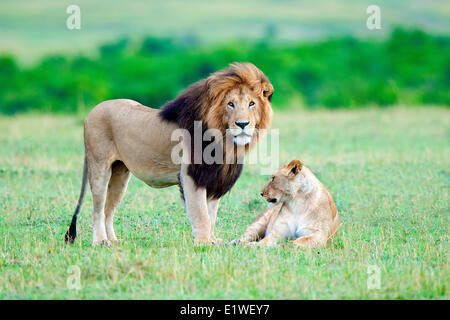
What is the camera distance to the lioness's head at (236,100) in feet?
18.1

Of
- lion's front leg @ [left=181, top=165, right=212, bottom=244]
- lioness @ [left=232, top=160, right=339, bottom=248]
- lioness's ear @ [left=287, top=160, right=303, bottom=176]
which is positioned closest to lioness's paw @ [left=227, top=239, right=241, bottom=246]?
lioness @ [left=232, top=160, right=339, bottom=248]

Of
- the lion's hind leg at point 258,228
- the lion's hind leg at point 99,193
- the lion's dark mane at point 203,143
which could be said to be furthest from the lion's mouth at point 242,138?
the lion's hind leg at point 99,193

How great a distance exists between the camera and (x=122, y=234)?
6.50 metres

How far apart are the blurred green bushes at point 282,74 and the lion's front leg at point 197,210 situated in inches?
605

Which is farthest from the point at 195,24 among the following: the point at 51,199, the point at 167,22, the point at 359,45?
the point at 51,199

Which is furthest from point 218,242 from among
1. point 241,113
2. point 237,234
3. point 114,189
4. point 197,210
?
point 114,189

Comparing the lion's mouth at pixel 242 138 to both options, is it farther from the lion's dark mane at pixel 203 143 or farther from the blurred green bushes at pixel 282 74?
the blurred green bushes at pixel 282 74

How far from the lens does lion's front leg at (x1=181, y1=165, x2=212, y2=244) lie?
566cm

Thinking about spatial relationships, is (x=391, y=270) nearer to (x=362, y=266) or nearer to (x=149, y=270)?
(x=362, y=266)

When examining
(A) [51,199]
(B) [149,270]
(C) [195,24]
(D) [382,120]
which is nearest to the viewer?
(B) [149,270]

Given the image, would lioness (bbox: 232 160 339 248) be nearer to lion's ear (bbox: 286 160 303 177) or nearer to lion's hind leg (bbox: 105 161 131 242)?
A: lion's ear (bbox: 286 160 303 177)

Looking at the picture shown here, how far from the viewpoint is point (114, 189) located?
6434mm

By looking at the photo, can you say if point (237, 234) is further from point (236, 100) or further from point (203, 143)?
point (236, 100)
